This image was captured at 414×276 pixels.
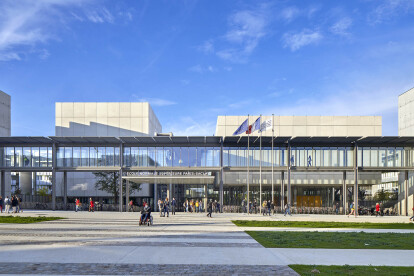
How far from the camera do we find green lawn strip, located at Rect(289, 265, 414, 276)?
32.3 ft

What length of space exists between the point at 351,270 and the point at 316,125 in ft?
172

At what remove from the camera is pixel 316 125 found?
60.6 metres

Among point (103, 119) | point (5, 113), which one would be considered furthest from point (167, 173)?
point (5, 113)

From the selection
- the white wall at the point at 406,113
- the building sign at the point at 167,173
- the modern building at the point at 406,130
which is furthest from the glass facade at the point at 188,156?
the white wall at the point at 406,113

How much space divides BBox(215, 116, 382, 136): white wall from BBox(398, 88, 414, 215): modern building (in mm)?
12308

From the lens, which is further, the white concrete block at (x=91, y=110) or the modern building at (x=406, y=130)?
the white concrete block at (x=91, y=110)

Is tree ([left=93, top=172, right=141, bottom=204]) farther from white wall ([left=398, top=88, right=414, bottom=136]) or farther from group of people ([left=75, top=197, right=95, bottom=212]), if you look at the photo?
white wall ([left=398, top=88, right=414, bottom=136])

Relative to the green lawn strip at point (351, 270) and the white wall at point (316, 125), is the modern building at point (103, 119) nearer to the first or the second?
the white wall at point (316, 125)

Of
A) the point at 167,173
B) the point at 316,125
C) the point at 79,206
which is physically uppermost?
the point at 316,125

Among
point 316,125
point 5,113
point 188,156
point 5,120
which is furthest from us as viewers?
point 316,125

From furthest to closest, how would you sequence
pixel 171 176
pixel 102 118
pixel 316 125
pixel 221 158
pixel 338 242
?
pixel 102 118 < pixel 316 125 < pixel 221 158 < pixel 171 176 < pixel 338 242

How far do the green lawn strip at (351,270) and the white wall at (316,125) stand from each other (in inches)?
1939

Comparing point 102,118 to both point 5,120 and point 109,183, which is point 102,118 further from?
point 5,120

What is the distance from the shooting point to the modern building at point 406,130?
4391 centimetres
